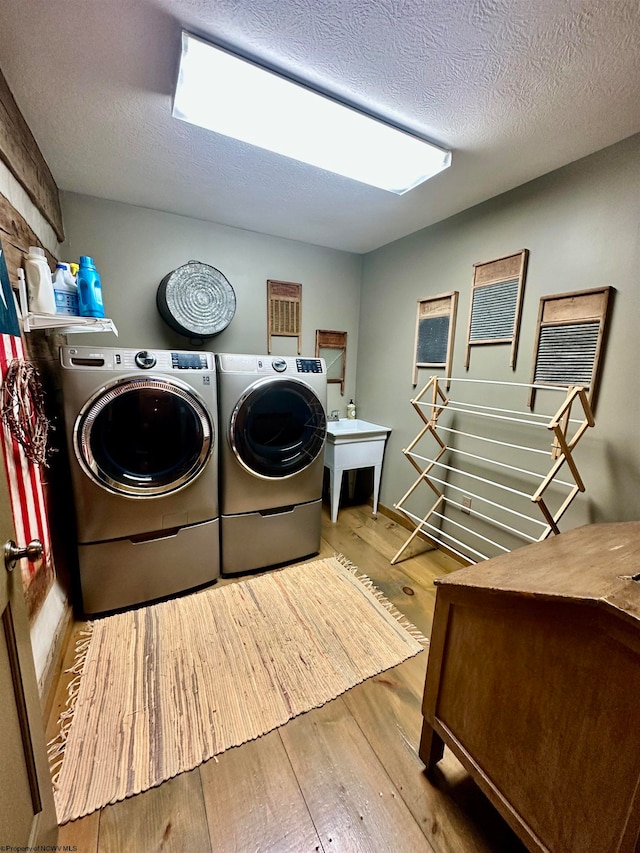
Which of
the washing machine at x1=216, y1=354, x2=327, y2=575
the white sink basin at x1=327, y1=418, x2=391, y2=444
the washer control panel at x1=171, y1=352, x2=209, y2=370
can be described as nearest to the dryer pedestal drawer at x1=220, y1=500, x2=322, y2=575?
the washing machine at x1=216, y1=354, x2=327, y2=575

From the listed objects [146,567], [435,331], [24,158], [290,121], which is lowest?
[146,567]

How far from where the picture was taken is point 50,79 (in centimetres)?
123

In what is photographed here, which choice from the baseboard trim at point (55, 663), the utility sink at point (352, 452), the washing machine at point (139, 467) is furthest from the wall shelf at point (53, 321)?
the utility sink at point (352, 452)

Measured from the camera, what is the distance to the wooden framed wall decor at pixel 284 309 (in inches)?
110

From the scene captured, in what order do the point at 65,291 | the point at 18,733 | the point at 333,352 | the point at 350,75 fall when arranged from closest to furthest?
the point at 18,733 → the point at 350,75 → the point at 65,291 → the point at 333,352

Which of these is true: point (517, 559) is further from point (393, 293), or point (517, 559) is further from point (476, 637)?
point (393, 293)

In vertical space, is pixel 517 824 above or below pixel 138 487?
below

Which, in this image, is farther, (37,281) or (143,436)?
(143,436)

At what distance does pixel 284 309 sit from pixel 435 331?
125 centimetres

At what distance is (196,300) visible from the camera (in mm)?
2355

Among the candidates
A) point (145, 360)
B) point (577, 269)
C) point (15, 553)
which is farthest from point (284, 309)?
point (15, 553)

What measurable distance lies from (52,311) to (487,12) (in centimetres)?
181

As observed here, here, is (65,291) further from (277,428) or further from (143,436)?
(277,428)

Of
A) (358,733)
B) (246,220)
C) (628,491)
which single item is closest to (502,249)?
(628,491)
